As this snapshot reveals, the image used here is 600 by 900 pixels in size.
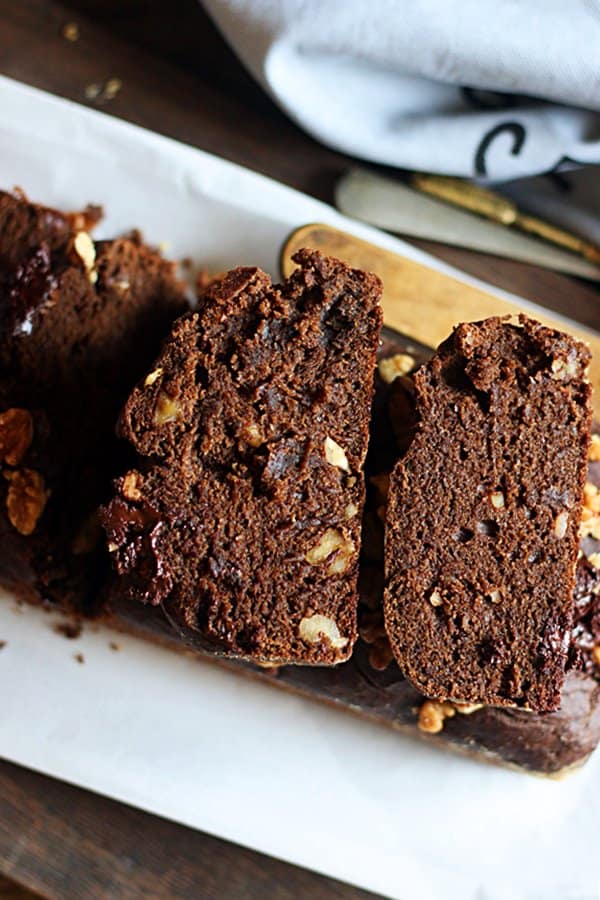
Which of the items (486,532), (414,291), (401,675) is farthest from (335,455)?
(414,291)

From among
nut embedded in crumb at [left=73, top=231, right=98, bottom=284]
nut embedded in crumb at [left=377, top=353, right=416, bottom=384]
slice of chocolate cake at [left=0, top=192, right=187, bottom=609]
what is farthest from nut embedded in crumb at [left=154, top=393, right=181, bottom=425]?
nut embedded in crumb at [left=73, top=231, right=98, bottom=284]

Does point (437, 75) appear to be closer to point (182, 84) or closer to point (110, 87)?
point (182, 84)

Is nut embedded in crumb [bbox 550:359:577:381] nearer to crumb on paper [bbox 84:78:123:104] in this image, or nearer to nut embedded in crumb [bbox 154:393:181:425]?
nut embedded in crumb [bbox 154:393:181:425]

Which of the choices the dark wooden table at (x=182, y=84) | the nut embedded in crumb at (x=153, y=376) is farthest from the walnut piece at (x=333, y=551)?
the dark wooden table at (x=182, y=84)

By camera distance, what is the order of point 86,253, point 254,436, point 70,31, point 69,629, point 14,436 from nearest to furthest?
point 254,436 < point 14,436 < point 86,253 < point 69,629 < point 70,31

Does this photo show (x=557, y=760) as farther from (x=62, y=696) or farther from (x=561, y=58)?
(x=561, y=58)
